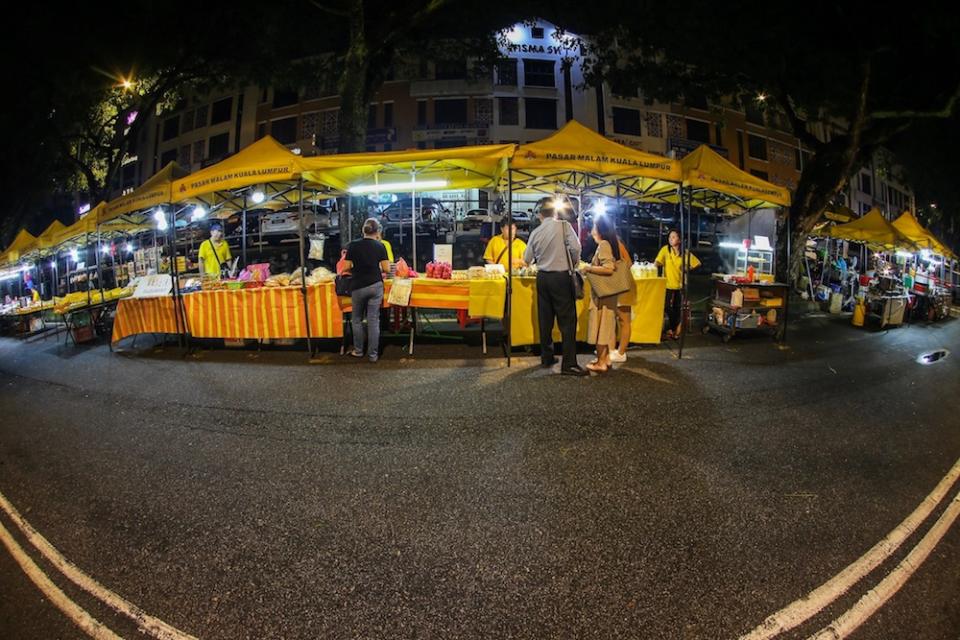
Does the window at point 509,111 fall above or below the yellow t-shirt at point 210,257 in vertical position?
above

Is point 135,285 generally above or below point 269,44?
below

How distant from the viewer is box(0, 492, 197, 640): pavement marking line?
202 cm

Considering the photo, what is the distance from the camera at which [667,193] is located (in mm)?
10352

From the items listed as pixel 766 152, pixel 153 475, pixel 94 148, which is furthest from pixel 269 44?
pixel 766 152

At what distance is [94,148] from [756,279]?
2413 cm

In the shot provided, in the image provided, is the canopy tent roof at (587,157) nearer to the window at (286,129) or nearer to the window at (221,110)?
the window at (286,129)

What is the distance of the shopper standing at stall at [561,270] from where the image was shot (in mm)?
5863

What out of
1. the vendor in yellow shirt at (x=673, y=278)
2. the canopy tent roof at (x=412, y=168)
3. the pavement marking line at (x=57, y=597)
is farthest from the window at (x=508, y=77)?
the pavement marking line at (x=57, y=597)

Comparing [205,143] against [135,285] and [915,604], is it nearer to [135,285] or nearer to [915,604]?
[135,285]

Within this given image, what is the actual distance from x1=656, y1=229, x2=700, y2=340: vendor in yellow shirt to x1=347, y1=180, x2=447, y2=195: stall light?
15.9 ft

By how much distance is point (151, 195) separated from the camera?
8273mm

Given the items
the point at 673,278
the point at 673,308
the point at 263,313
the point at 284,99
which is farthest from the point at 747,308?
the point at 284,99

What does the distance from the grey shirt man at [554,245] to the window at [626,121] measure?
2877 cm

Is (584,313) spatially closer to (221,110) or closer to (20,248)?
(20,248)
